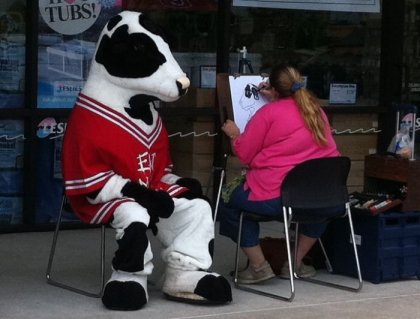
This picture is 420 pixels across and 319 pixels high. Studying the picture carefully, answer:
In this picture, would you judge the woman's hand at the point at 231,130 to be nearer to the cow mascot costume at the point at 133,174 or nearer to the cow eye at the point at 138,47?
the cow mascot costume at the point at 133,174

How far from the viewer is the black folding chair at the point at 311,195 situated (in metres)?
6.42

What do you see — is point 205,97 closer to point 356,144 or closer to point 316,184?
point 356,144

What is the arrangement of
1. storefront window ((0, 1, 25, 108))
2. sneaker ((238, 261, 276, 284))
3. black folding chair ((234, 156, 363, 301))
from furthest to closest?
storefront window ((0, 1, 25, 108)) < sneaker ((238, 261, 276, 284)) < black folding chair ((234, 156, 363, 301))

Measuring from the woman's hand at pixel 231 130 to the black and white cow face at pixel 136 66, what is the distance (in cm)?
58

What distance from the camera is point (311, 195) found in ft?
21.3

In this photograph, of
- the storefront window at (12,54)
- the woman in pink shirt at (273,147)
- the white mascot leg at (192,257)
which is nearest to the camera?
the white mascot leg at (192,257)

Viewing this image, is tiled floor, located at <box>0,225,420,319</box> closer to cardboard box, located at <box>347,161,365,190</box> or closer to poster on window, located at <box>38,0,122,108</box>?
poster on window, located at <box>38,0,122,108</box>

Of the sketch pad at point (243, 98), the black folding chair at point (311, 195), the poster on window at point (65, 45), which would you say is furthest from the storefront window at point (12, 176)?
the black folding chair at point (311, 195)

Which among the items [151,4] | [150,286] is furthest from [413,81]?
[150,286]

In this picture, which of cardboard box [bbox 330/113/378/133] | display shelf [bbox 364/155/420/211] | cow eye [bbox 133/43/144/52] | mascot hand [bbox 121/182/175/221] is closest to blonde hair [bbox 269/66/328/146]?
display shelf [bbox 364/155/420/211]

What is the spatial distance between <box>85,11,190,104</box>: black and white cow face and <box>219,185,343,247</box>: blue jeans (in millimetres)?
790

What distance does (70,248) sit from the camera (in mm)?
7805

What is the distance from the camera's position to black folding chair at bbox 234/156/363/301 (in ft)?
21.1

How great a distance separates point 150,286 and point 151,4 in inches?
105
